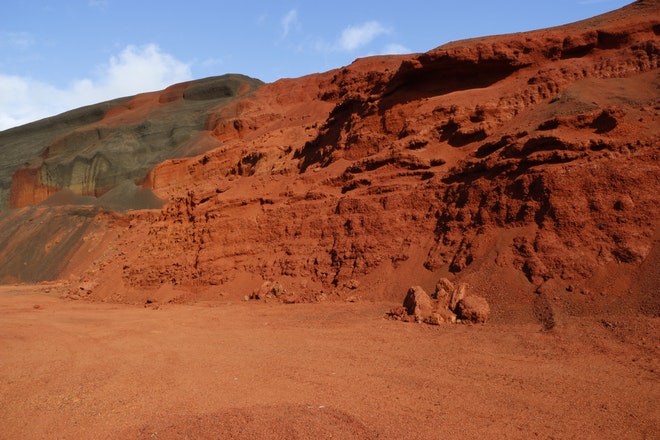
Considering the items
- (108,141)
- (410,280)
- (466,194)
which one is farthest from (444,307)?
(108,141)

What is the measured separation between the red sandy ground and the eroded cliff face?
1.62 metres

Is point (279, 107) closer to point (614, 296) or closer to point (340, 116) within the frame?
point (340, 116)

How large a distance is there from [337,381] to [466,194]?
6.38 metres

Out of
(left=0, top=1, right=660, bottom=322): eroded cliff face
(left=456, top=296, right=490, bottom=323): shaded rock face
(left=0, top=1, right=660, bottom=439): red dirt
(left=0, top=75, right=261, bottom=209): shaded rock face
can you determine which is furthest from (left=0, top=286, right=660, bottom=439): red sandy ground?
(left=0, top=75, right=261, bottom=209): shaded rock face

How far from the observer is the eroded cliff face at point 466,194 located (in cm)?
880

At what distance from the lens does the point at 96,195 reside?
4019 centimetres

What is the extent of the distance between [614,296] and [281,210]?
8.69m

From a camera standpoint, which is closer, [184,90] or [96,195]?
[96,195]

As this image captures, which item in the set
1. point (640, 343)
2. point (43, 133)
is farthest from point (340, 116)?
point (43, 133)

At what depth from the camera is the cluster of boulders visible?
8.42m

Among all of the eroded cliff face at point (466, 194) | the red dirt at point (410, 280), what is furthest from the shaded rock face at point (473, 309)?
the eroded cliff face at point (466, 194)

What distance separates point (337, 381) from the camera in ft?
18.9

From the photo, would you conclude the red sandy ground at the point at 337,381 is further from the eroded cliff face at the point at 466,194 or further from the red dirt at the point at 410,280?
the eroded cliff face at the point at 466,194

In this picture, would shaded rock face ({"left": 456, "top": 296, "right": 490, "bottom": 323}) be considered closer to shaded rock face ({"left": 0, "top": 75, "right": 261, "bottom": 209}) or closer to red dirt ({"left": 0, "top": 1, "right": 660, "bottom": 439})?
red dirt ({"left": 0, "top": 1, "right": 660, "bottom": 439})
